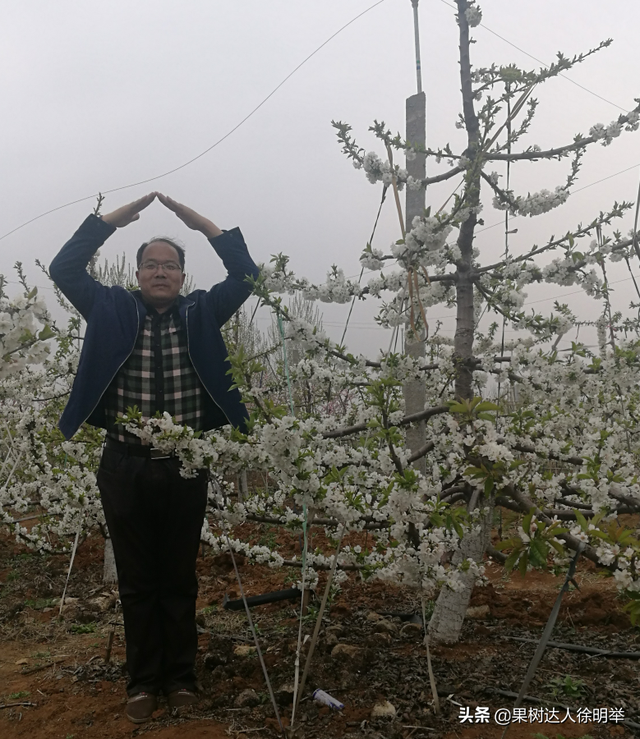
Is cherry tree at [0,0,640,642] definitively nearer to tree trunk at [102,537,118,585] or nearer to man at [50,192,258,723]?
man at [50,192,258,723]

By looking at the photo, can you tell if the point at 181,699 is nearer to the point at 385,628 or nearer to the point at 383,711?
the point at 383,711

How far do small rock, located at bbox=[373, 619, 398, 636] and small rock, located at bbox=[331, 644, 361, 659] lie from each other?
368mm

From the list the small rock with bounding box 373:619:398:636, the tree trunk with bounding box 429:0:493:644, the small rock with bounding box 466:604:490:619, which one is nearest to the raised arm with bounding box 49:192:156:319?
the tree trunk with bounding box 429:0:493:644

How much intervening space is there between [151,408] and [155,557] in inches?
26.1

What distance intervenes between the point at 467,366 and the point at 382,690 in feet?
5.03

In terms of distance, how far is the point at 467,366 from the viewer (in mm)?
2998

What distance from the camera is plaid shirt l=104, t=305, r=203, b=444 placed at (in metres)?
2.50

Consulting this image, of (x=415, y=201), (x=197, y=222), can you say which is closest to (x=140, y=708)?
(x=197, y=222)

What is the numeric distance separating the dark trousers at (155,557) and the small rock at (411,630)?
112cm

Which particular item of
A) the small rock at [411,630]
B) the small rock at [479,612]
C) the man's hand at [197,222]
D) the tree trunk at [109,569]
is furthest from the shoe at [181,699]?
the tree trunk at [109,569]

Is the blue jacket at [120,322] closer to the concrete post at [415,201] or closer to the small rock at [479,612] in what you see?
the concrete post at [415,201]

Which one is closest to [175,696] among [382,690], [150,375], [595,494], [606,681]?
[382,690]

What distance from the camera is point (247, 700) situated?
93.0 inches

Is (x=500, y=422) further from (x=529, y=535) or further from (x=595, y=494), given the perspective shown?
(x=529, y=535)
